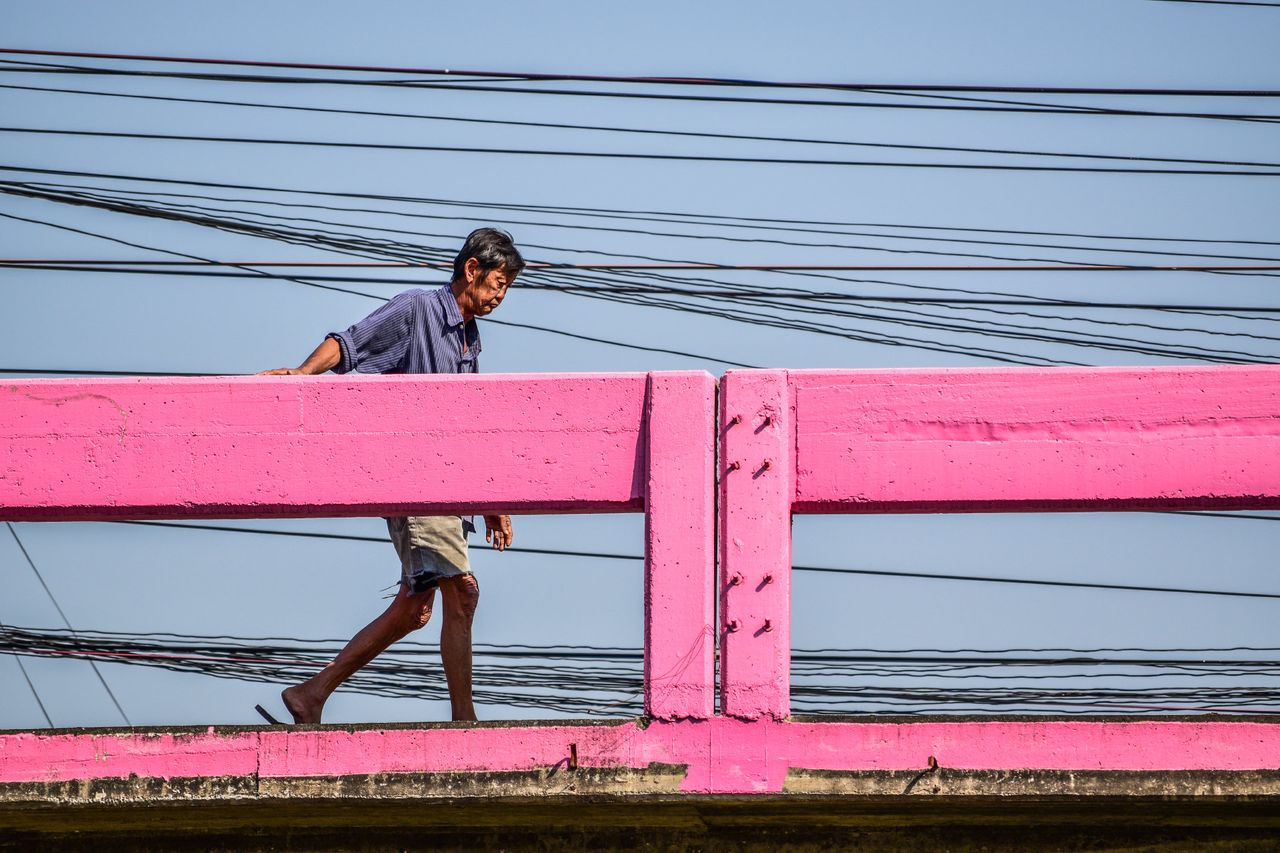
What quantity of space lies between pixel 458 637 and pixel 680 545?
0.96m

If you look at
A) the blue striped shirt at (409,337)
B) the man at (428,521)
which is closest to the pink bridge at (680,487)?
the man at (428,521)

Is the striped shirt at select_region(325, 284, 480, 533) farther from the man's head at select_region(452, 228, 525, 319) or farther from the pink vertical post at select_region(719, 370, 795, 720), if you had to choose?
the pink vertical post at select_region(719, 370, 795, 720)

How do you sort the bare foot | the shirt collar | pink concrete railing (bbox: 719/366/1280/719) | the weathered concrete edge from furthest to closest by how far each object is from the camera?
1. the shirt collar
2. the bare foot
3. pink concrete railing (bbox: 719/366/1280/719)
4. the weathered concrete edge

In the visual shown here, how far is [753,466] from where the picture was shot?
368 centimetres

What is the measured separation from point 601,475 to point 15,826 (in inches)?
62.1

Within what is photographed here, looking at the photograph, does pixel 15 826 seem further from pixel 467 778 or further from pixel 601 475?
pixel 601 475

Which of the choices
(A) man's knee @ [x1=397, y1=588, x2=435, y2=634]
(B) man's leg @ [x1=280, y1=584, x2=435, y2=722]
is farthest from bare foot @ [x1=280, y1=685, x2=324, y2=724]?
(A) man's knee @ [x1=397, y1=588, x2=435, y2=634]

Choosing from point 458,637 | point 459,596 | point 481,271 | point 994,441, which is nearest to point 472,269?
point 481,271

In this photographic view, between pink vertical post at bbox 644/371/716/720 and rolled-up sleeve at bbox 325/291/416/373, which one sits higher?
rolled-up sleeve at bbox 325/291/416/373

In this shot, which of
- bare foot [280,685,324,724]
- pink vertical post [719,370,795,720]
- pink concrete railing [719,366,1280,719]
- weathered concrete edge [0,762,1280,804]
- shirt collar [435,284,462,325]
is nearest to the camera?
weathered concrete edge [0,762,1280,804]

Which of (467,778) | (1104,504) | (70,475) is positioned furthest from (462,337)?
(1104,504)

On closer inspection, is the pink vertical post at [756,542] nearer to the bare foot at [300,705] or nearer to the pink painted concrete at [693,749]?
the pink painted concrete at [693,749]

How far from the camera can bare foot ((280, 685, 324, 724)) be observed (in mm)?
4211

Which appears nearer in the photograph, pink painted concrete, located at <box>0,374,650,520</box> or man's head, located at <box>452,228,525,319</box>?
pink painted concrete, located at <box>0,374,650,520</box>
